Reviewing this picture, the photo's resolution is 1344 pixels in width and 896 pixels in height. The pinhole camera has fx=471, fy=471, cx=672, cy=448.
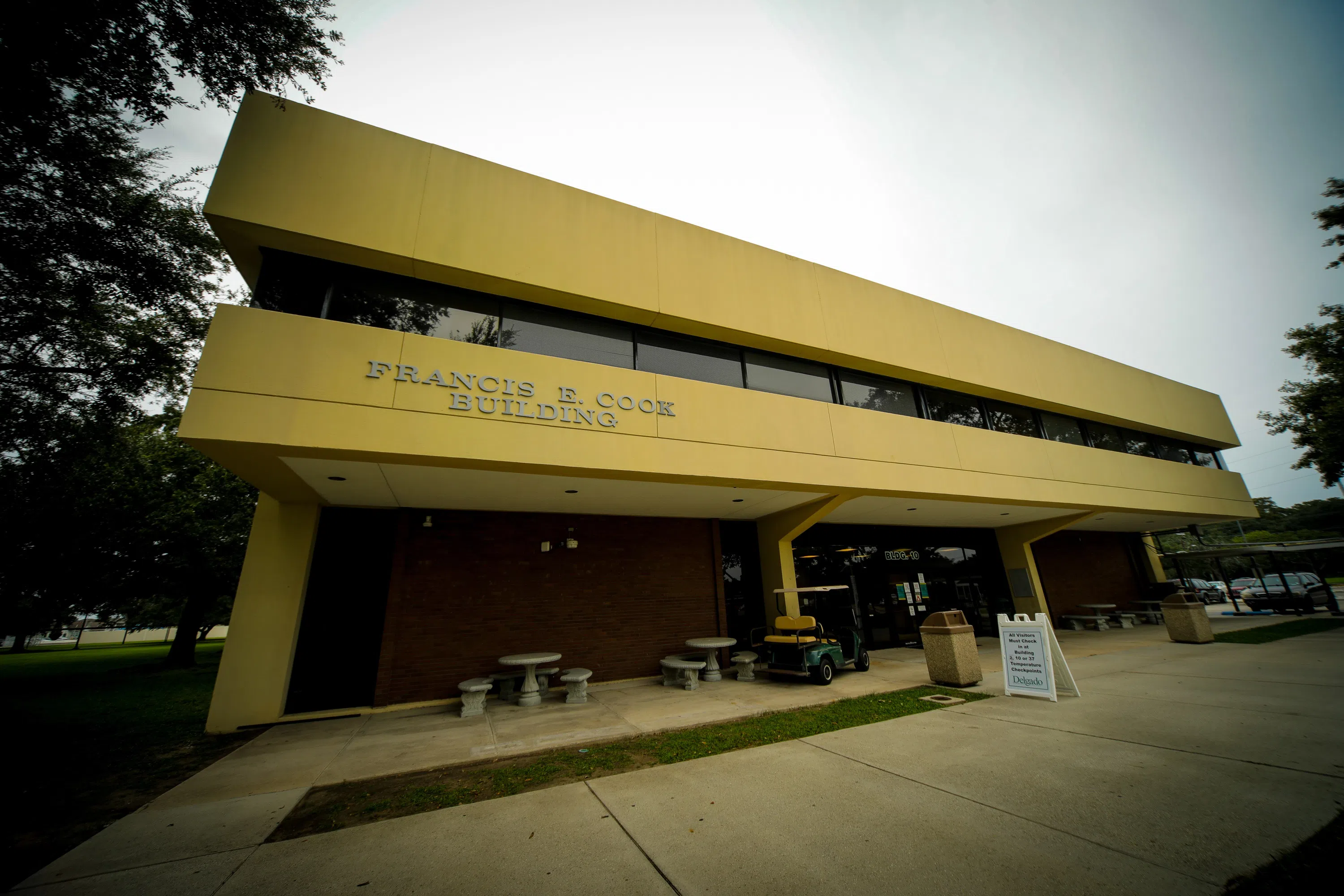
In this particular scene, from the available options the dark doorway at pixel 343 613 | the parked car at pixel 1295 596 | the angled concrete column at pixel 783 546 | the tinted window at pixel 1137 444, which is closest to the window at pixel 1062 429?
the tinted window at pixel 1137 444

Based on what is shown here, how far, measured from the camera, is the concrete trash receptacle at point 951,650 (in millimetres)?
8586

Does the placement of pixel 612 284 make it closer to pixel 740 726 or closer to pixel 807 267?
pixel 807 267

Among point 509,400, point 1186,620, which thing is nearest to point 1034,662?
point 1186,620

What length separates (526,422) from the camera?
7.30m

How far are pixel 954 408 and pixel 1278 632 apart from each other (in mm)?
11604

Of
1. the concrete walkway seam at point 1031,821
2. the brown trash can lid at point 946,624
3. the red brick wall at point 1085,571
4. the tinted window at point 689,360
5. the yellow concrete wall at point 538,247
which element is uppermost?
the yellow concrete wall at point 538,247

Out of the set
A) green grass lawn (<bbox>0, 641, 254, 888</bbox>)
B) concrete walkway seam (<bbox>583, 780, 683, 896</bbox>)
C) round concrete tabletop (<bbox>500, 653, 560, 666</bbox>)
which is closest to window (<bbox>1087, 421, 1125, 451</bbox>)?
round concrete tabletop (<bbox>500, 653, 560, 666</bbox>)

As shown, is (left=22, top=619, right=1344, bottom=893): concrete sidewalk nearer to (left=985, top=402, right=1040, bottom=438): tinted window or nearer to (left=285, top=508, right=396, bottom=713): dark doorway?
(left=285, top=508, right=396, bottom=713): dark doorway

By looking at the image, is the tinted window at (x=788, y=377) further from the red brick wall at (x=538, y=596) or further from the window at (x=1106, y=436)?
the window at (x=1106, y=436)

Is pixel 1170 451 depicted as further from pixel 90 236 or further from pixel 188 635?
pixel 188 635

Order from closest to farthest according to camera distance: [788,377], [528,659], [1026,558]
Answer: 1. [528,659]
2. [788,377]
3. [1026,558]

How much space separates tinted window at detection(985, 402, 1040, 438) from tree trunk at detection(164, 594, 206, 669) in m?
27.9

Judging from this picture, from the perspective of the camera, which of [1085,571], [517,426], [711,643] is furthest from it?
[1085,571]

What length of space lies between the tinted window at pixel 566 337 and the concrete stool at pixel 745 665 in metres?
6.52
